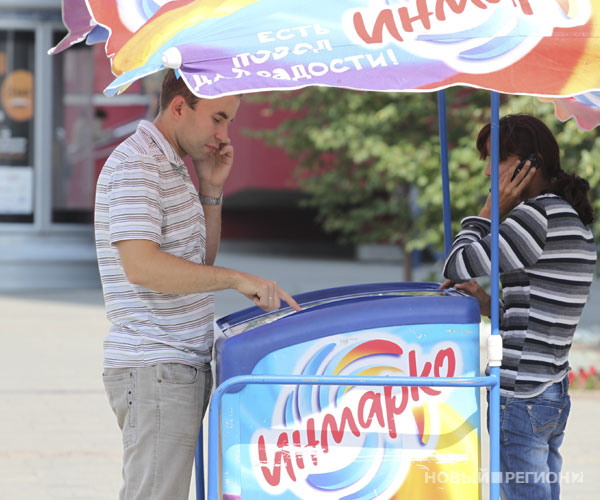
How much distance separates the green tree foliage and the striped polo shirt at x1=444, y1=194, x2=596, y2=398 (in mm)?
4391

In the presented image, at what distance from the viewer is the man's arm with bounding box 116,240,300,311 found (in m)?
2.65

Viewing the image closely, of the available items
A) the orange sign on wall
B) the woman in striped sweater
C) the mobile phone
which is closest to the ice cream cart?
the woman in striped sweater

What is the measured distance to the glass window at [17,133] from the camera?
13.7 m

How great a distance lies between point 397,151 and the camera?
9016 mm

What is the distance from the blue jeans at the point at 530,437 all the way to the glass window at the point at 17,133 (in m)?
11.6

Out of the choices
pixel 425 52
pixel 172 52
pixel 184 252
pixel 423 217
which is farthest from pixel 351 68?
pixel 423 217

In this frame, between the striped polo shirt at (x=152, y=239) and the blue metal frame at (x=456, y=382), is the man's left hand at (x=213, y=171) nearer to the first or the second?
the striped polo shirt at (x=152, y=239)

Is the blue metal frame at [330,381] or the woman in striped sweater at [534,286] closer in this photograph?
the blue metal frame at [330,381]

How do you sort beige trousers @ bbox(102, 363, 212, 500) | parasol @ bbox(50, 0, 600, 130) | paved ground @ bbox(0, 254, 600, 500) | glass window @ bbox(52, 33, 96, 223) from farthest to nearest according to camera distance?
glass window @ bbox(52, 33, 96, 223)
paved ground @ bbox(0, 254, 600, 500)
beige trousers @ bbox(102, 363, 212, 500)
parasol @ bbox(50, 0, 600, 130)

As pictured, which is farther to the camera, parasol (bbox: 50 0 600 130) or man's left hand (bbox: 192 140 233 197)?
man's left hand (bbox: 192 140 233 197)

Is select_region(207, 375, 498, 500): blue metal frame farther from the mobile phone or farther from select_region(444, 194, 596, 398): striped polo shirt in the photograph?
the mobile phone

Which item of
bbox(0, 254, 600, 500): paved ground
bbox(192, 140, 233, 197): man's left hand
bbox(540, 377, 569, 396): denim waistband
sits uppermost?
bbox(192, 140, 233, 197): man's left hand

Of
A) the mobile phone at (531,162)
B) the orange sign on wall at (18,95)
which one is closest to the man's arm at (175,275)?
the mobile phone at (531,162)

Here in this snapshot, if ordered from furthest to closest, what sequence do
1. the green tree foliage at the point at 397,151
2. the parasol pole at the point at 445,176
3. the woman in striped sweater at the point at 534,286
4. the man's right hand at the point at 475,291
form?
the green tree foliage at the point at 397,151
the parasol pole at the point at 445,176
the man's right hand at the point at 475,291
the woman in striped sweater at the point at 534,286
